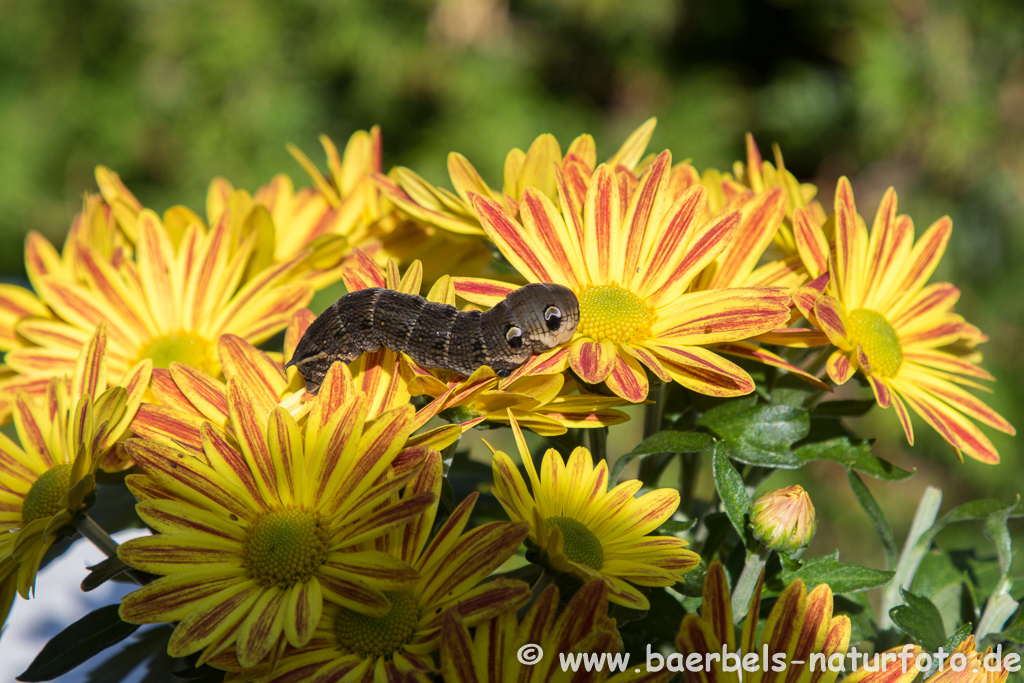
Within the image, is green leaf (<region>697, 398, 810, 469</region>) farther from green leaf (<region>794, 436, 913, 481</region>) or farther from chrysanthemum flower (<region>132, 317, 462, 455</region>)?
chrysanthemum flower (<region>132, 317, 462, 455</region>)

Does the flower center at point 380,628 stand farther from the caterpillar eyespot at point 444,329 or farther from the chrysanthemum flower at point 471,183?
the chrysanthemum flower at point 471,183

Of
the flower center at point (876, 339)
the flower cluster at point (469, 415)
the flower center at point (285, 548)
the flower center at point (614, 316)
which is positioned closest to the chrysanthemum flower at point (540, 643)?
the flower cluster at point (469, 415)

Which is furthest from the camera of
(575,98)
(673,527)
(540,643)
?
(575,98)

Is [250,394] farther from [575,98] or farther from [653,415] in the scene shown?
[575,98]

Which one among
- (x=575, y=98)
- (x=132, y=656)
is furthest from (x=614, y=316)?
(x=575, y=98)

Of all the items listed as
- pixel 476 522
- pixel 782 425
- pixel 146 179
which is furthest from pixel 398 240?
pixel 146 179

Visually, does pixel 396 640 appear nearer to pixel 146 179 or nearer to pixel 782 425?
pixel 782 425

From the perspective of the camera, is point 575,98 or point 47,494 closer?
point 47,494
